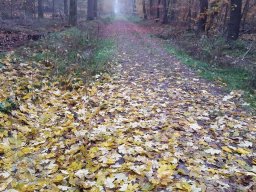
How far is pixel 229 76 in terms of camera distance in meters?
9.40

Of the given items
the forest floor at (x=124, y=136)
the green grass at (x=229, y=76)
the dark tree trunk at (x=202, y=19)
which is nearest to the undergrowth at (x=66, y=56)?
the forest floor at (x=124, y=136)

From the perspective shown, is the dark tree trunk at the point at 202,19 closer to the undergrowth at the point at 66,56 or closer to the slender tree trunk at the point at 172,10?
the undergrowth at the point at 66,56

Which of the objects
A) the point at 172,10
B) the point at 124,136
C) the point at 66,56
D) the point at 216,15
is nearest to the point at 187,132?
the point at 124,136

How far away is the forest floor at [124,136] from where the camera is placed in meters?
3.76

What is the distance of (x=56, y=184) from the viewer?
376 centimetres

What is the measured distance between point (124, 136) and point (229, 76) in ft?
19.1

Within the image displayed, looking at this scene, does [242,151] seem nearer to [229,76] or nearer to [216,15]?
[229,76]

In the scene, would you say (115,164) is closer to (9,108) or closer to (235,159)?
(235,159)

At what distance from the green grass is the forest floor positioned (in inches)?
14.8

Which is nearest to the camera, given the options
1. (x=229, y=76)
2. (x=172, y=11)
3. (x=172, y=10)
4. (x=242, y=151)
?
(x=242, y=151)

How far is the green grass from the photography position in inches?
312

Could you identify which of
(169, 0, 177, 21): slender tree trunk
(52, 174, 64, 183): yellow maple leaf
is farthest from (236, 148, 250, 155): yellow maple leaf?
(169, 0, 177, 21): slender tree trunk

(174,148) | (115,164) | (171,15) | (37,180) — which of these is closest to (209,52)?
(174,148)

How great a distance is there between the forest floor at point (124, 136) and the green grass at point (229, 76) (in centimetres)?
38
